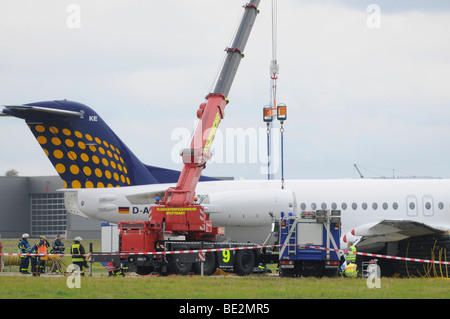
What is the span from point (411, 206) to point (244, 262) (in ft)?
24.4

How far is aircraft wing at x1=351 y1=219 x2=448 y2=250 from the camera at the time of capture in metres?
29.4

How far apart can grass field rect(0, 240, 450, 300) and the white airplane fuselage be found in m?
5.84

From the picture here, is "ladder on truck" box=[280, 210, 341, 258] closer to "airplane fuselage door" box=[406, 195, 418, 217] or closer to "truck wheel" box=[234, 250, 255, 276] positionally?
"truck wheel" box=[234, 250, 255, 276]

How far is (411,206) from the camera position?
32625 mm

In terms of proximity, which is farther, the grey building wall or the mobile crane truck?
the grey building wall

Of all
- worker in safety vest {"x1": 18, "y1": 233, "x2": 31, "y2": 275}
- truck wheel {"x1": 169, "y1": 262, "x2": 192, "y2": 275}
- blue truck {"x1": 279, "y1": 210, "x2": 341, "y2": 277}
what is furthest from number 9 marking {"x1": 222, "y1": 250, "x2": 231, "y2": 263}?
worker in safety vest {"x1": 18, "y1": 233, "x2": 31, "y2": 275}

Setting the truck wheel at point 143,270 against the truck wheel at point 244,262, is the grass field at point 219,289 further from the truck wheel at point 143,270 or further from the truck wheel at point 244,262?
the truck wheel at point 244,262

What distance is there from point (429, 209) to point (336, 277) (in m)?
7.19

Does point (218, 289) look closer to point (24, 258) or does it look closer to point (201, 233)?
point (201, 233)

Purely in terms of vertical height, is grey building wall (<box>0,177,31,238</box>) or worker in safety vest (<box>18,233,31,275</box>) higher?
grey building wall (<box>0,177,31,238</box>)

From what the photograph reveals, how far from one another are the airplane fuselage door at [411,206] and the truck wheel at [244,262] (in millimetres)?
6842

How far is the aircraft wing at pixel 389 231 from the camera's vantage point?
29392 millimetres

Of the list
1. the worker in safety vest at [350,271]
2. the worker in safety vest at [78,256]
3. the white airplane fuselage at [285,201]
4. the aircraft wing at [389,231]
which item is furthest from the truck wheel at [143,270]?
the aircraft wing at [389,231]
